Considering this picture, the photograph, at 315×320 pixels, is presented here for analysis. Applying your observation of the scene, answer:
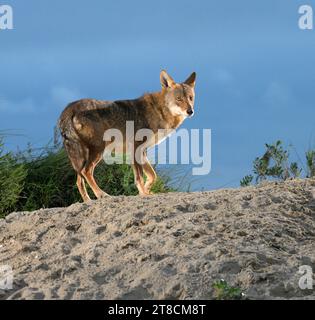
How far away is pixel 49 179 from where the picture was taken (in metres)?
13.9

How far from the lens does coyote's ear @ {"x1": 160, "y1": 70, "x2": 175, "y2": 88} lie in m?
12.2

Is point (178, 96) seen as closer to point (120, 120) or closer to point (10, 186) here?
point (120, 120)


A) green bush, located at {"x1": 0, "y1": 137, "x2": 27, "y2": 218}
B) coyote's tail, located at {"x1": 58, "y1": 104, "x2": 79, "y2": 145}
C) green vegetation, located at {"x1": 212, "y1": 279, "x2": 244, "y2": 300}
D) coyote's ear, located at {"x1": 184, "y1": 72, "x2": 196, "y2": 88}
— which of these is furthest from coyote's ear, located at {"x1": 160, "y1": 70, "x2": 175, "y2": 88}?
green vegetation, located at {"x1": 212, "y1": 279, "x2": 244, "y2": 300}

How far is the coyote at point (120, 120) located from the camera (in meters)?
10.9

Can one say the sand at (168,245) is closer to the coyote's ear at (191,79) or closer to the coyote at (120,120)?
the coyote at (120,120)

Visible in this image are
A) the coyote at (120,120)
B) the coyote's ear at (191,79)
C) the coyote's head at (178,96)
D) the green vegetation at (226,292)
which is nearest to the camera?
the green vegetation at (226,292)

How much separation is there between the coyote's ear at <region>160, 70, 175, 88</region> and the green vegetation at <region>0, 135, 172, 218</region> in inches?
93.0

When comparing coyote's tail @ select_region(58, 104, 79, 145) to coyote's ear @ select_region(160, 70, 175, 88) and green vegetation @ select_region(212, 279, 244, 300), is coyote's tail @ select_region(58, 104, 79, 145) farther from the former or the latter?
green vegetation @ select_region(212, 279, 244, 300)

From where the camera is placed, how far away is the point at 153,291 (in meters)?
7.06

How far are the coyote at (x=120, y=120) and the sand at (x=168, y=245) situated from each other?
135 cm

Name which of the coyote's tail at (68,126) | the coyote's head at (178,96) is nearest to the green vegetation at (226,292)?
the coyote's tail at (68,126)
